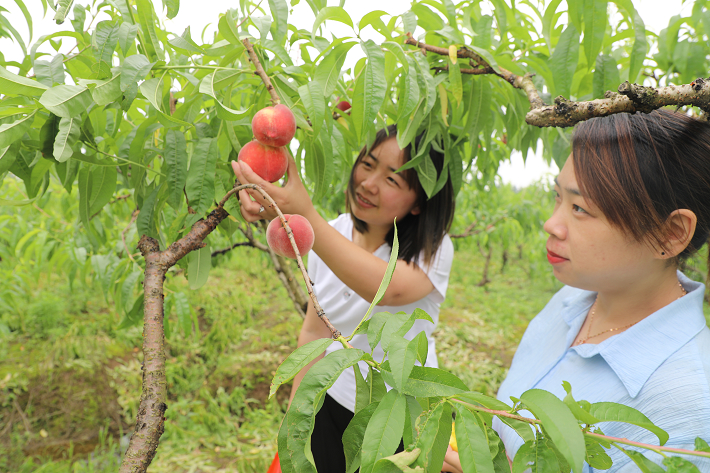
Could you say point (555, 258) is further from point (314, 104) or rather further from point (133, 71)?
point (133, 71)

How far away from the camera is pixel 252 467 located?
253cm

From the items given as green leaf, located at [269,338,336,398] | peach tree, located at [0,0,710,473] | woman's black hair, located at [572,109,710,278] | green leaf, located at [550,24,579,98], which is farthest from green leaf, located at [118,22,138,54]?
woman's black hair, located at [572,109,710,278]

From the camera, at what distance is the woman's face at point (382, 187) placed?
51.0 inches

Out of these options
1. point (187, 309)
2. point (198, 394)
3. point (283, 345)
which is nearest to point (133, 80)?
point (187, 309)

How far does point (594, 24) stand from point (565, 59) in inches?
3.0

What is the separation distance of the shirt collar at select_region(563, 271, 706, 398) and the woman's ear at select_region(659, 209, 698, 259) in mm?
140

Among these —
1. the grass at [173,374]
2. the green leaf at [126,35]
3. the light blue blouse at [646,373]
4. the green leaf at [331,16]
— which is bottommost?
the grass at [173,374]

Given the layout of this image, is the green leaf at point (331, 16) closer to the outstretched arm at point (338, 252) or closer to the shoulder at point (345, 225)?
the outstretched arm at point (338, 252)

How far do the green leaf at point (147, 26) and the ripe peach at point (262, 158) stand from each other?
0.22m

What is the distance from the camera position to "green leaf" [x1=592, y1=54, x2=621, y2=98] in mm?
889

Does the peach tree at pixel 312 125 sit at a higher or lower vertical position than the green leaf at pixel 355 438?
higher

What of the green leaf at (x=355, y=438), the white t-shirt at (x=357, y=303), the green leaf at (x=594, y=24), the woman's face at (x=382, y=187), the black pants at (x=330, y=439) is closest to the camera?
the green leaf at (x=355, y=438)

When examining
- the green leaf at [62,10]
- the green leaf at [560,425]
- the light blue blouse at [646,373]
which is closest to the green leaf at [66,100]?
the green leaf at [62,10]

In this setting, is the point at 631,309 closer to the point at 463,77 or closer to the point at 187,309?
the point at 463,77
